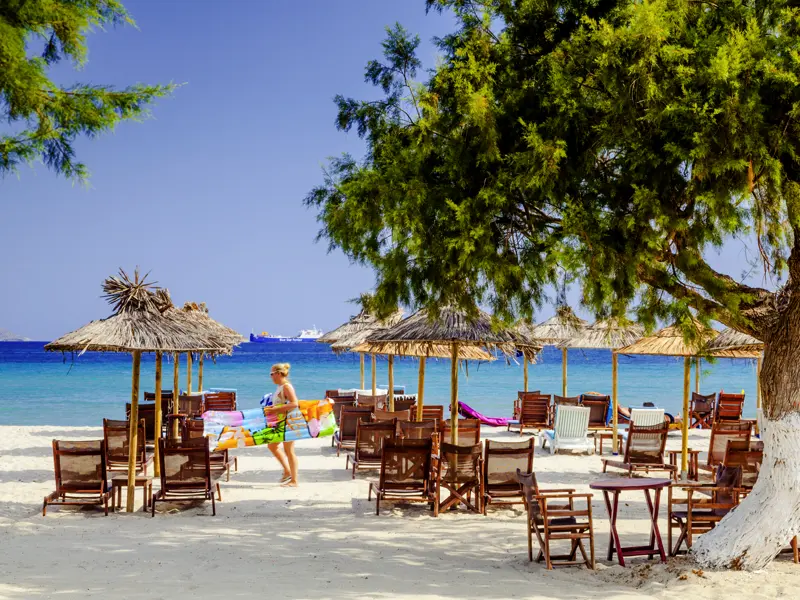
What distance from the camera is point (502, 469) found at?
28.6ft

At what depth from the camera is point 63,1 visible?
16.4ft

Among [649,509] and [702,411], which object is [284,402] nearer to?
[649,509]

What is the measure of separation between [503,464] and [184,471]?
3.62 meters

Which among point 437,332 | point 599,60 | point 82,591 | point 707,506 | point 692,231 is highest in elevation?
point 599,60

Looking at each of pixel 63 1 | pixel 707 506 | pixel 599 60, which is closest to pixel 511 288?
pixel 599 60

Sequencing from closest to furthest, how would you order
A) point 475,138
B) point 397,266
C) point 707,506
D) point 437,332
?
point 475,138 < point 397,266 < point 707,506 < point 437,332

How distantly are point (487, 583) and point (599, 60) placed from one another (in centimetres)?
405

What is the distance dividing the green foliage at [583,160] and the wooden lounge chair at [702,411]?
12.7 m

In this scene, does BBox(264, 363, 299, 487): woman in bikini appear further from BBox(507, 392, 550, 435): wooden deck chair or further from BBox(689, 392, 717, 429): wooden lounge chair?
BBox(689, 392, 717, 429): wooden lounge chair

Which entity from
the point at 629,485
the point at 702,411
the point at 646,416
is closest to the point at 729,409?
the point at 702,411

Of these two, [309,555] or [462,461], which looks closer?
[309,555]

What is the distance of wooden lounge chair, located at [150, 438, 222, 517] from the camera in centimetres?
852

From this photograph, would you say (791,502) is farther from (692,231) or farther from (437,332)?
(437,332)

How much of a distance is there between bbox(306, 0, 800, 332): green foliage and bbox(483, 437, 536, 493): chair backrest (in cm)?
235
